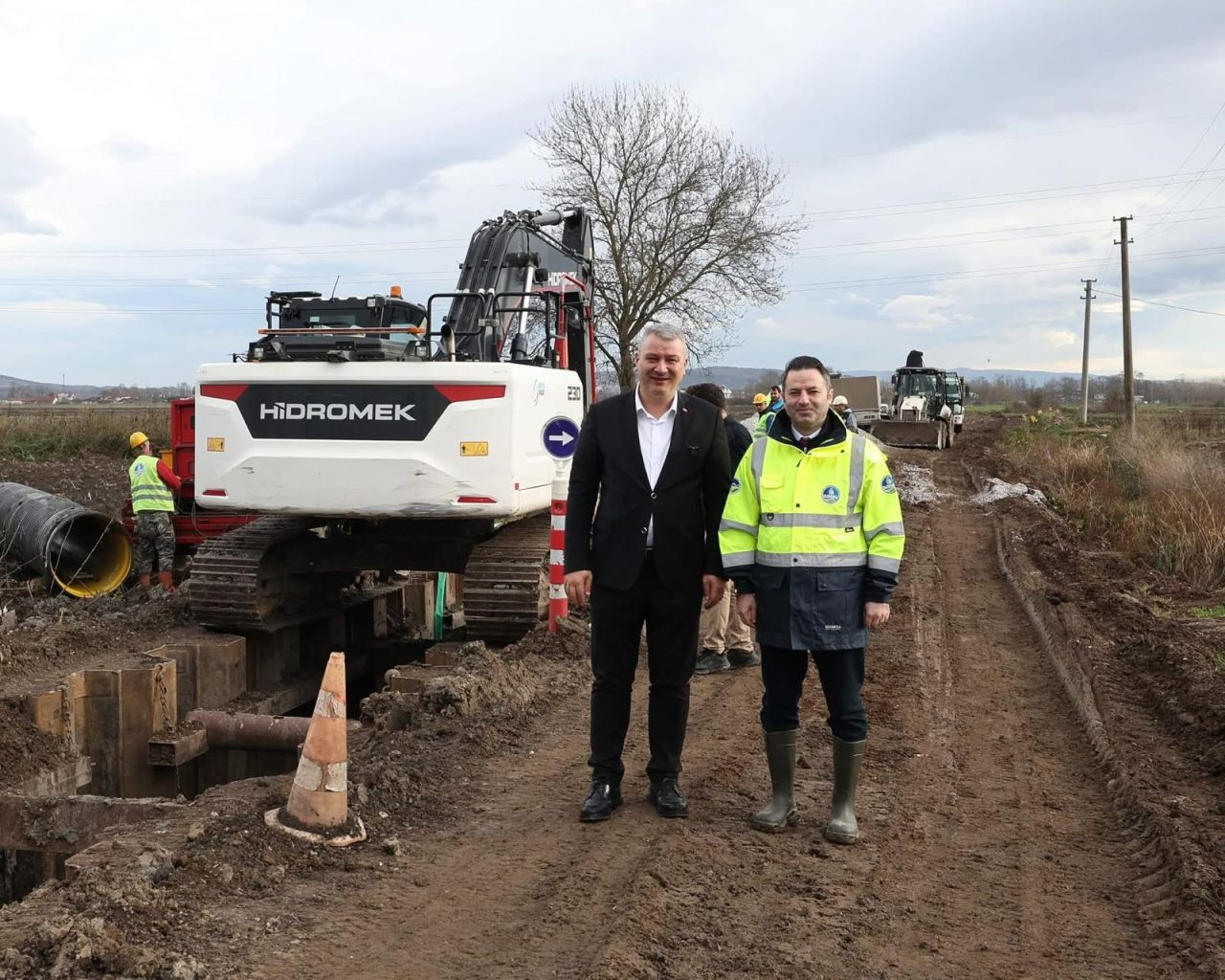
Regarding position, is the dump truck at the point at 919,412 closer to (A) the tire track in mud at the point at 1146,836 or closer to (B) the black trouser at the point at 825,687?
(A) the tire track in mud at the point at 1146,836

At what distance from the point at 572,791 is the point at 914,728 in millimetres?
2148

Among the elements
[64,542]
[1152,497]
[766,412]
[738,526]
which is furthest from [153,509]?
[1152,497]

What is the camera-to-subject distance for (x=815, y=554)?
449cm

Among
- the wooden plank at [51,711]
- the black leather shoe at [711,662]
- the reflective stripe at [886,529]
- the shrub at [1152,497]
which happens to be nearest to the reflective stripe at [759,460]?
the reflective stripe at [886,529]

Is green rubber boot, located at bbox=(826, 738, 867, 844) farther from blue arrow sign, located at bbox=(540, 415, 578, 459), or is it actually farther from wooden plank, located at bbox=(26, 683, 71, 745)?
wooden plank, located at bbox=(26, 683, 71, 745)

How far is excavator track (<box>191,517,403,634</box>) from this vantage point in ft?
29.3

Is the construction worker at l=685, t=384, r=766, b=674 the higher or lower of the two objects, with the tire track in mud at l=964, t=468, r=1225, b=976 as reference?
higher

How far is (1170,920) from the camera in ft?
12.8

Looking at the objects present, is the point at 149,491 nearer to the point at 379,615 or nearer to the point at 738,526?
the point at 379,615

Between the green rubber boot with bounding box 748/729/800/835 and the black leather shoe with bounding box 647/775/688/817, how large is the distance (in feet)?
0.99

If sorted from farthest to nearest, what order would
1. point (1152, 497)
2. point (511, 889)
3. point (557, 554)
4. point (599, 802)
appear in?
point (1152, 497) < point (557, 554) < point (599, 802) < point (511, 889)

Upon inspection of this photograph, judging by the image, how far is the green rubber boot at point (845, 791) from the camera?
4.60 meters

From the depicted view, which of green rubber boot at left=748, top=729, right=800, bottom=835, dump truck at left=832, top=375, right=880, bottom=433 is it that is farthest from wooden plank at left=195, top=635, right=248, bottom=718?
dump truck at left=832, top=375, right=880, bottom=433

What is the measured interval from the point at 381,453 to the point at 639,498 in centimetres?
363
